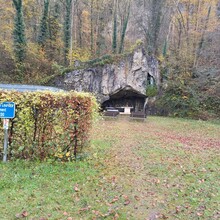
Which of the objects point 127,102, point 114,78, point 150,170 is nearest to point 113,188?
point 150,170

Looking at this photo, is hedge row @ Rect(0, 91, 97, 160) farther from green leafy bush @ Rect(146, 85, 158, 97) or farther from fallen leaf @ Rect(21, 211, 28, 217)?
green leafy bush @ Rect(146, 85, 158, 97)

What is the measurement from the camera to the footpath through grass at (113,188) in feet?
10.4

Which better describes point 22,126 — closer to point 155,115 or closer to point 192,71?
point 155,115

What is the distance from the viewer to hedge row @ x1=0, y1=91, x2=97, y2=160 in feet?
15.2

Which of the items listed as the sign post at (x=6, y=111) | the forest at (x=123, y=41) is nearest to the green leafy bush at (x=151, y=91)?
the forest at (x=123, y=41)

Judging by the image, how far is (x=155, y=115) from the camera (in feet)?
57.4

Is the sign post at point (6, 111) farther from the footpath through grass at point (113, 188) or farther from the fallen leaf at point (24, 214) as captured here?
the fallen leaf at point (24, 214)

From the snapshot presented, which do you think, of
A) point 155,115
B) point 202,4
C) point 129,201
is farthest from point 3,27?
point 129,201

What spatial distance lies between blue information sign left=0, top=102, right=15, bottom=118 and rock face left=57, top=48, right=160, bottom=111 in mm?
11661

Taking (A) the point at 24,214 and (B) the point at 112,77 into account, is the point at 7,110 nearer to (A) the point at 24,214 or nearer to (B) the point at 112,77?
(A) the point at 24,214

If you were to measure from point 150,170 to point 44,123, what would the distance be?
9.08 ft

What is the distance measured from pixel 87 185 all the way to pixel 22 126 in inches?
79.7

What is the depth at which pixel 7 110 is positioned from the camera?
4434mm

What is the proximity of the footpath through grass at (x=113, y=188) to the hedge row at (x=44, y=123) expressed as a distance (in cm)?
32
